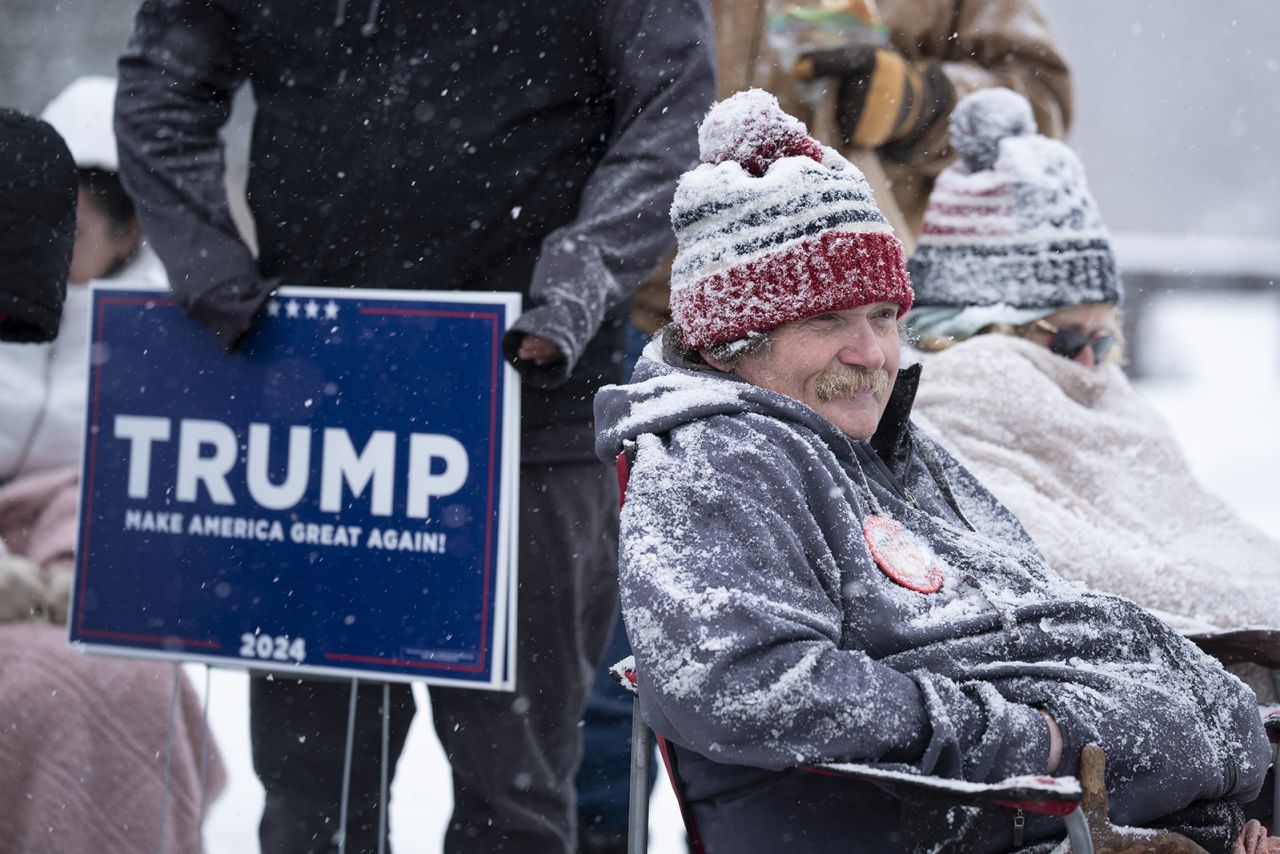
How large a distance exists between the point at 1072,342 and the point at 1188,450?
265 inches

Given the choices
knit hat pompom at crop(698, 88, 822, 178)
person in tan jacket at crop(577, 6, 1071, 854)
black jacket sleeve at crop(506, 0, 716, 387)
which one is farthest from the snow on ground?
knit hat pompom at crop(698, 88, 822, 178)

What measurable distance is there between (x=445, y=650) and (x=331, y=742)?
1.54 feet

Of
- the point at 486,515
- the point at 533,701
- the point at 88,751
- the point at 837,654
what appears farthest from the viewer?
the point at 533,701

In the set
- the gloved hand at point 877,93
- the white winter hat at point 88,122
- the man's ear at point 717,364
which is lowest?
the man's ear at point 717,364

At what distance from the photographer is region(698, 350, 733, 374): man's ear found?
87.0 inches

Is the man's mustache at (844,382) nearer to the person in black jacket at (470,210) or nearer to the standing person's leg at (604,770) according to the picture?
the person in black jacket at (470,210)

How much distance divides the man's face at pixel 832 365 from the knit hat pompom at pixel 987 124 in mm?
1393

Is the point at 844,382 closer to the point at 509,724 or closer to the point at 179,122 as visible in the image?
the point at 509,724

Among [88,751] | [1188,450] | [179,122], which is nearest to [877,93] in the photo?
[179,122]

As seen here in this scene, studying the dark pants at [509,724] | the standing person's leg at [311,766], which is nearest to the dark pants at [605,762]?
the dark pants at [509,724]

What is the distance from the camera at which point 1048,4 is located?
364 inches

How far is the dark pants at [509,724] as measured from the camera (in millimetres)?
3051

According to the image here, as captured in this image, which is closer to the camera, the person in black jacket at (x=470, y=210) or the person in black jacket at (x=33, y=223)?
the person in black jacket at (x=33, y=223)

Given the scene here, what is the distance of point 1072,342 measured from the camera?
3275mm
